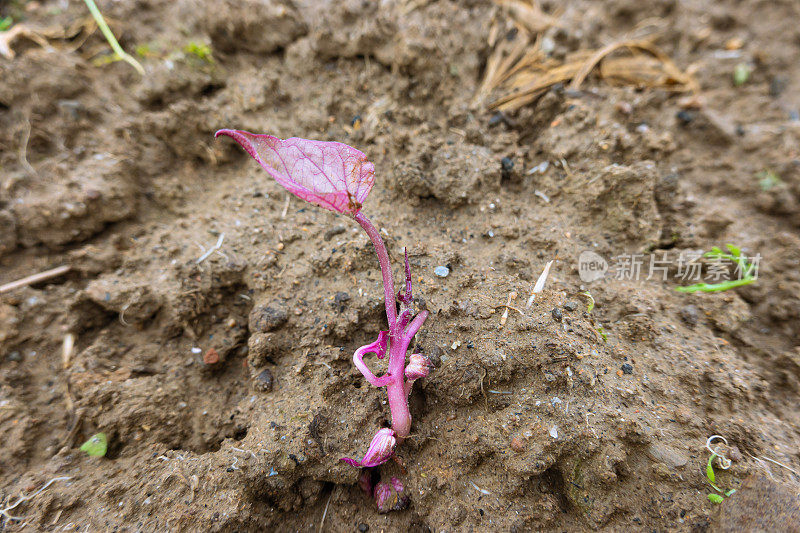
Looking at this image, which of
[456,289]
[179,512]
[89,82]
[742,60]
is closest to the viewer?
[179,512]

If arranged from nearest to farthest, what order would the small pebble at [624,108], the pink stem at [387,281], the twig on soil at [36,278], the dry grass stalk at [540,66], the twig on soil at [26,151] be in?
the pink stem at [387,281] → the twig on soil at [36,278] → the twig on soil at [26,151] → the small pebble at [624,108] → the dry grass stalk at [540,66]

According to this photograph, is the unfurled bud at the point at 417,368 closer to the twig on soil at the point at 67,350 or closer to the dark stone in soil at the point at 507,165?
the dark stone in soil at the point at 507,165

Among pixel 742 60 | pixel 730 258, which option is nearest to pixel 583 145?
pixel 730 258

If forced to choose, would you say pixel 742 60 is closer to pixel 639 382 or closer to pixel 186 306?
pixel 639 382

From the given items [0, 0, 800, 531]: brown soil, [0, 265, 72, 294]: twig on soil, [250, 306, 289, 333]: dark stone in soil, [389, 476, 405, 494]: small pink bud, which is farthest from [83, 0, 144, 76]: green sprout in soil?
[389, 476, 405, 494]: small pink bud

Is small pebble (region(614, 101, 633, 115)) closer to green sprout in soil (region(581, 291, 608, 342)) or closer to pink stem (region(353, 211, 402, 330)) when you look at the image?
green sprout in soil (region(581, 291, 608, 342))

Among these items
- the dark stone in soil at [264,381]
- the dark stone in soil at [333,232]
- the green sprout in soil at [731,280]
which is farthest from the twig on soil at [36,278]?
the green sprout in soil at [731,280]
